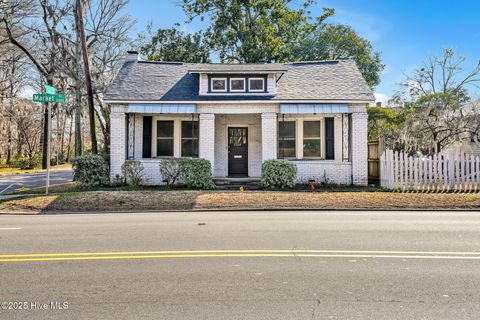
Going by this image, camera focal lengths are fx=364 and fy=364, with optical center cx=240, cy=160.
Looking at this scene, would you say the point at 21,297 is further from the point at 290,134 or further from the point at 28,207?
the point at 290,134

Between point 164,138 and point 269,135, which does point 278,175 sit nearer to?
point 269,135

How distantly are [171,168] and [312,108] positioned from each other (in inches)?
256

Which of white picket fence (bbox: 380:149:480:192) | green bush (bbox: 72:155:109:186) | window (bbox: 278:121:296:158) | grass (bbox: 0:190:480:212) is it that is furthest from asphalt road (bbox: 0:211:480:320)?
window (bbox: 278:121:296:158)

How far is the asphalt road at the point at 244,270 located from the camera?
3785 mm

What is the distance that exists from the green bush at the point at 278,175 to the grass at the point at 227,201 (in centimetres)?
181

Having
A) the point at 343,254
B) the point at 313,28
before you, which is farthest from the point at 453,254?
the point at 313,28

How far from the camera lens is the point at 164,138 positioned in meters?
17.4

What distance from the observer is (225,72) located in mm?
16141

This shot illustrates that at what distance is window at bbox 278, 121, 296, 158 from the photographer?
17344 mm

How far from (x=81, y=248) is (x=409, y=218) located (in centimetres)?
793

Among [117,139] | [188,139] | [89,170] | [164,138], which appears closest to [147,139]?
[164,138]

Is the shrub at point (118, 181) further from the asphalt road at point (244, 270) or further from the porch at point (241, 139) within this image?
the asphalt road at point (244, 270)

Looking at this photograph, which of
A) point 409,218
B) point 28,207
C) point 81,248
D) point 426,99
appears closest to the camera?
point 81,248

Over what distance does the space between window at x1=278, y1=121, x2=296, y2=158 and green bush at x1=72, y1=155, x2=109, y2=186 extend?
8115 mm
